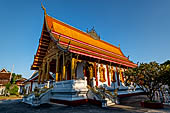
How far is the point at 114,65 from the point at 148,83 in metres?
6.66

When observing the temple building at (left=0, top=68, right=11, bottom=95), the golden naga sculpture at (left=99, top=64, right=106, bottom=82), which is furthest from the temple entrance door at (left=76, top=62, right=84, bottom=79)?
the temple building at (left=0, top=68, right=11, bottom=95)

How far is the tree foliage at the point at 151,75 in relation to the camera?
5816mm

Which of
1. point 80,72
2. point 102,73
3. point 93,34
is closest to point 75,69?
point 80,72

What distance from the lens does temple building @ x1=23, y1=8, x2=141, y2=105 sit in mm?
7105

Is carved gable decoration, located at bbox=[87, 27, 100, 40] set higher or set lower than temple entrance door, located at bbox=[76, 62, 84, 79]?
higher

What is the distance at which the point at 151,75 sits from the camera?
20.0 feet

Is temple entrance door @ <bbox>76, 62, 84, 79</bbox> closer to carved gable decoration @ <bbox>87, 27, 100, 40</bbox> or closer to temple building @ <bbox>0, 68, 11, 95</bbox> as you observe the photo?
carved gable decoration @ <bbox>87, 27, 100, 40</bbox>

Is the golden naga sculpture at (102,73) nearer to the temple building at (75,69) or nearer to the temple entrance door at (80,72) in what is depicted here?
the temple building at (75,69)

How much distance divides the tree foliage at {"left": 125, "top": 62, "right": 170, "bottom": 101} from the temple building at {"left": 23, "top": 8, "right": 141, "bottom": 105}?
2196 millimetres

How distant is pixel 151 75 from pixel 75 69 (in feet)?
20.6

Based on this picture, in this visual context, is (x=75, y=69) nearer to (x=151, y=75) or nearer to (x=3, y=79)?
(x=151, y=75)

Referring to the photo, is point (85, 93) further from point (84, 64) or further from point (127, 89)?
point (127, 89)

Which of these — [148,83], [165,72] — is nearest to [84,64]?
[148,83]

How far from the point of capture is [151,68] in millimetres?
6191
